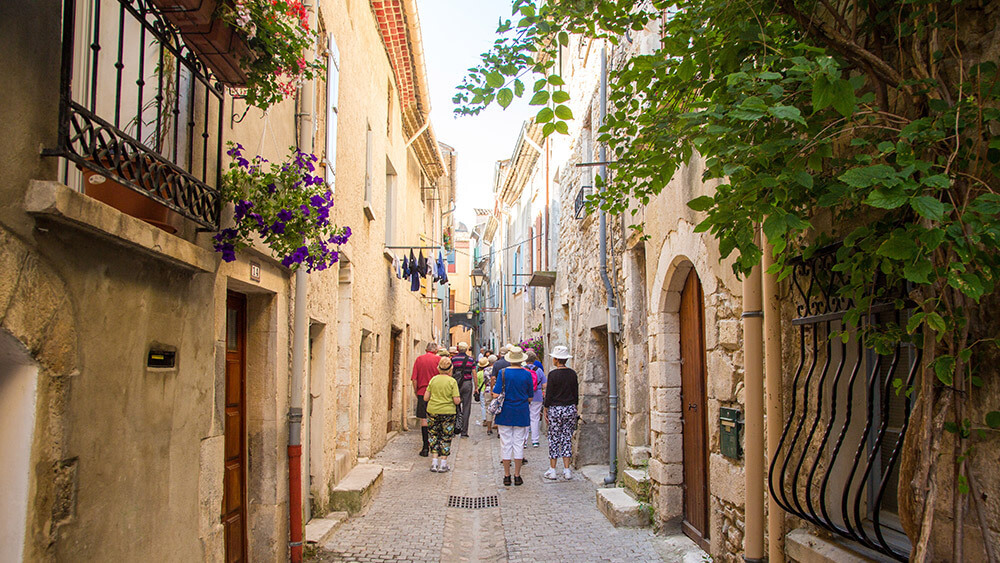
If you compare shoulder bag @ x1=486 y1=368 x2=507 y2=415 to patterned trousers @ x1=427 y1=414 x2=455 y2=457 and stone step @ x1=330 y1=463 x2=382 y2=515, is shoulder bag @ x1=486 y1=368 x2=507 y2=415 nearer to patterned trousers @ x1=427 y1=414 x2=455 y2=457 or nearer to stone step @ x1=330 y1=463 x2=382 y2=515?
patterned trousers @ x1=427 y1=414 x2=455 y2=457

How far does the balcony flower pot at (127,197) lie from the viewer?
2.67m

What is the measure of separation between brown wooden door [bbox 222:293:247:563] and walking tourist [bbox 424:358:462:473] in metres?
4.22

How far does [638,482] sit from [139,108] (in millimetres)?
5371

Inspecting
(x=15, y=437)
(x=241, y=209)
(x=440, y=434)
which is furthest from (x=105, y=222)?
(x=440, y=434)

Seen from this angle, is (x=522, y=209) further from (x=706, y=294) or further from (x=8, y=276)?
(x=8, y=276)

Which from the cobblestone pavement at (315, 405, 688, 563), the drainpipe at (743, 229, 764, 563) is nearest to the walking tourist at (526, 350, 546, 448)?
the cobblestone pavement at (315, 405, 688, 563)

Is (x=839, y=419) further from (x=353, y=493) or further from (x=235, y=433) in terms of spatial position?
(x=353, y=493)

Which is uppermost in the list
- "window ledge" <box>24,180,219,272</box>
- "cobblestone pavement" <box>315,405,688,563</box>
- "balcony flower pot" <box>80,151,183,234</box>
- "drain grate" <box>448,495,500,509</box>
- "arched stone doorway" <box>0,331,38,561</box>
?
"balcony flower pot" <box>80,151,183,234</box>

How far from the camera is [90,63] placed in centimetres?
271

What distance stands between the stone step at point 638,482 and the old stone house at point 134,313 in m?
2.85

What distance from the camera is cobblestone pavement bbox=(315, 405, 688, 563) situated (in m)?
5.62

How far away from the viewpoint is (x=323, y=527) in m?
5.91

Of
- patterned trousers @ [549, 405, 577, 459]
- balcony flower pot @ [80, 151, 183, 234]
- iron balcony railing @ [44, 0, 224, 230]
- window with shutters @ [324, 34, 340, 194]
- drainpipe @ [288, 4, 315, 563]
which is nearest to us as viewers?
iron balcony railing @ [44, 0, 224, 230]

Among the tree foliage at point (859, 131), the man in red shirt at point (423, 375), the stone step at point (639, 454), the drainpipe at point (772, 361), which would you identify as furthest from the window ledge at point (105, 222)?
the man in red shirt at point (423, 375)
